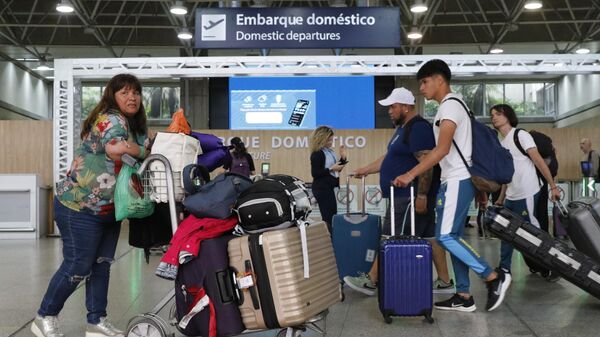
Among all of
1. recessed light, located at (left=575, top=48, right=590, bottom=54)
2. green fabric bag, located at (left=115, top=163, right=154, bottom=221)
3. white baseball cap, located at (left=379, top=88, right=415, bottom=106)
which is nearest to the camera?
green fabric bag, located at (left=115, top=163, right=154, bottom=221)

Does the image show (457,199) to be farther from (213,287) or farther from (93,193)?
(93,193)

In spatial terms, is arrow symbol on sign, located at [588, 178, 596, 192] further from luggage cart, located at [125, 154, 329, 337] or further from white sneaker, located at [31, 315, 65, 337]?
white sneaker, located at [31, 315, 65, 337]

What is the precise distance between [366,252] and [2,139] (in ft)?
32.0

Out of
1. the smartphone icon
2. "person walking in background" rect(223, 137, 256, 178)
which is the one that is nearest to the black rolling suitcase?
"person walking in background" rect(223, 137, 256, 178)

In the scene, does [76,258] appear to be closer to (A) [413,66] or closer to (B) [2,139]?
(A) [413,66]

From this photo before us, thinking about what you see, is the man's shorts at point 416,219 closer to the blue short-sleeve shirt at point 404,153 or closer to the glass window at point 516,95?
the blue short-sleeve shirt at point 404,153

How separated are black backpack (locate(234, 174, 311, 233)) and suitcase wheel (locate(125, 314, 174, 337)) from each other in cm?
62

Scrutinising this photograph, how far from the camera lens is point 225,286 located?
324 centimetres

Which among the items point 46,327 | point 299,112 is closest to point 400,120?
point 46,327

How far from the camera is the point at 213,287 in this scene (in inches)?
127

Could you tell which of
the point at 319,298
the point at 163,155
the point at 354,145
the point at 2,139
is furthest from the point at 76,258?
the point at 354,145

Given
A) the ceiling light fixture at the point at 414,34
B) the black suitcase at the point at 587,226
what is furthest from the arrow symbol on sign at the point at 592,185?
the black suitcase at the point at 587,226

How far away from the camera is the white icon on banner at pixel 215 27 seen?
10469 mm

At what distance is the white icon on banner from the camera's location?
1047cm
